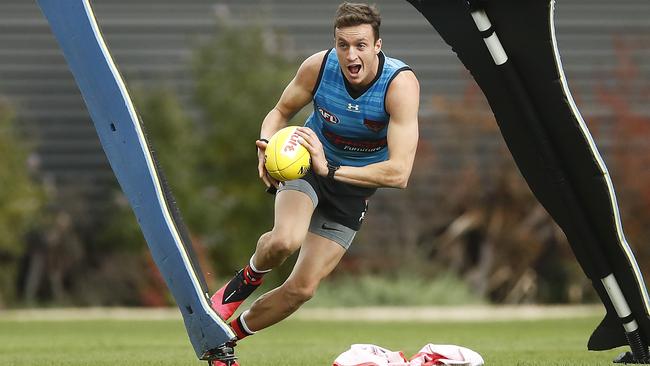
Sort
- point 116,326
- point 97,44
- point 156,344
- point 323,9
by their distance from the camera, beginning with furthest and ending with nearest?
point 323,9 < point 116,326 < point 156,344 < point 97,44

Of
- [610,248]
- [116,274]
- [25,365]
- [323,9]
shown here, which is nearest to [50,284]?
[116,274]

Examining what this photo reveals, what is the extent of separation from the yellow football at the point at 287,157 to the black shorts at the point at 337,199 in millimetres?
875

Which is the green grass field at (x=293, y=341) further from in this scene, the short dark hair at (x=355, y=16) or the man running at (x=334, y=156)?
the short dark hair at (x=355, y=16)

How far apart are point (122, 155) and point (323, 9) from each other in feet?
71.1

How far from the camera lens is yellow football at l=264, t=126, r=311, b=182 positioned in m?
7.48

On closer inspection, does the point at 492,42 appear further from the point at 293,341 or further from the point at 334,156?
the point at 293,341

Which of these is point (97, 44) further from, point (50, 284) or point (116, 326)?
point (50, 284)

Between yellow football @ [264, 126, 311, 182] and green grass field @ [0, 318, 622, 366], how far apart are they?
1767mm

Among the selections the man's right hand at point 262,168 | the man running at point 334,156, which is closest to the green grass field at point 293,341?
the man running at point 334,156

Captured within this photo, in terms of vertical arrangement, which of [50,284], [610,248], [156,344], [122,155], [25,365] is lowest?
[50,284]

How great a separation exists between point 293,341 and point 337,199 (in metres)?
4.73

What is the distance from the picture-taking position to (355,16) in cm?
795

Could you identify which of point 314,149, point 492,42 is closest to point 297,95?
point 314,149

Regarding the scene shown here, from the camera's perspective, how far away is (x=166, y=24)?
27734mm
